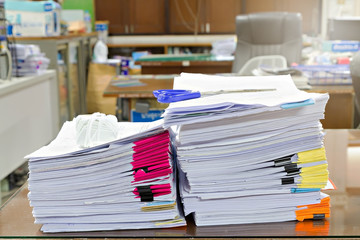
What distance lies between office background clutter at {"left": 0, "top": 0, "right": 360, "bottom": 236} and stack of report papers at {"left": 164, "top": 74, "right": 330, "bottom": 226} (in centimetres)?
15

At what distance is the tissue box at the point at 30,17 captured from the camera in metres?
4.11

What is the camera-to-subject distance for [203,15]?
6.82 metres

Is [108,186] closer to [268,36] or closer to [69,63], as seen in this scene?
[268,36]

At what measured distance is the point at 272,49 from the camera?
4230mm

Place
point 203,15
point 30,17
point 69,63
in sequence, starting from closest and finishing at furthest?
point 30,17, point 69,63, point 203,15

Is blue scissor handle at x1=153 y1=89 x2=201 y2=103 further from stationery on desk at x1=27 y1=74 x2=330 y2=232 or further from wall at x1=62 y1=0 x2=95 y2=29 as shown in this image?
wall at x1=62 y1=0 x2=95 y2=29

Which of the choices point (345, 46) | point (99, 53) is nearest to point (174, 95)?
point (345, 46)

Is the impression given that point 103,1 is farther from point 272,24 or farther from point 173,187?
point 173,187

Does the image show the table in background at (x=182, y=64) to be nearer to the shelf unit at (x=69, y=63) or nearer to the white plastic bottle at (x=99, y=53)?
the shelf unit at (x=69, y=63)

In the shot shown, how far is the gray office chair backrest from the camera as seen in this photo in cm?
418

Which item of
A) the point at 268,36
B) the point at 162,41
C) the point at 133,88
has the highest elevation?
the point at 268,36

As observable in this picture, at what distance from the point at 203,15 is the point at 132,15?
3.15 feet

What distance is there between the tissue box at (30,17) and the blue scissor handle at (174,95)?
3.53 m

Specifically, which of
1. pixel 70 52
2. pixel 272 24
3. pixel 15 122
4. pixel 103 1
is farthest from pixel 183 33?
pixel 15 122
